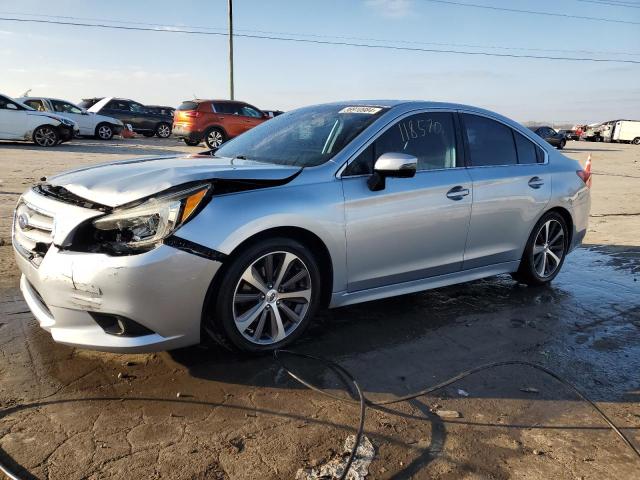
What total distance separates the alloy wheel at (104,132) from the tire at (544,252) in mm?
20841

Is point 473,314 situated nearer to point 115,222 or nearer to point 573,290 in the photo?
point 573,290

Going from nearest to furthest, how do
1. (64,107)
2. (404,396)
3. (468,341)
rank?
1. (404,396)
2. (468,341)
3. (64,107)

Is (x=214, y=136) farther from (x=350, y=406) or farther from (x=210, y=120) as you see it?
(x=350, y=406)

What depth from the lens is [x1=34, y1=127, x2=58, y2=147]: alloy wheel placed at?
56.5 feet

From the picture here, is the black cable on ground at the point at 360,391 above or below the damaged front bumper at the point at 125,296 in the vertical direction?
below

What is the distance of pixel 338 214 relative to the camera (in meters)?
3.51

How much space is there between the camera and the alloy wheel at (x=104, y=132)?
22587 millimetres

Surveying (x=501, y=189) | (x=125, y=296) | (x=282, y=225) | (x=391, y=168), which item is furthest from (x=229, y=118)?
(x=125, y=296)

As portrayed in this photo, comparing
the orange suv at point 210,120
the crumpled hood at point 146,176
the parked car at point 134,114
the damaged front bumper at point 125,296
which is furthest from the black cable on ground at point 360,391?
the parked car at point 134,114

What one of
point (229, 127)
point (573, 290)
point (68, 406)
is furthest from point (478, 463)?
point (229, 127)

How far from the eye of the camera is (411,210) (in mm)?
3883

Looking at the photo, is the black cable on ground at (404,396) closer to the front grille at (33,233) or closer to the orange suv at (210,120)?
the front grille at (33,233)

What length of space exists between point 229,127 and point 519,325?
16.9 m

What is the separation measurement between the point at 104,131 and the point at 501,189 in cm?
2125
